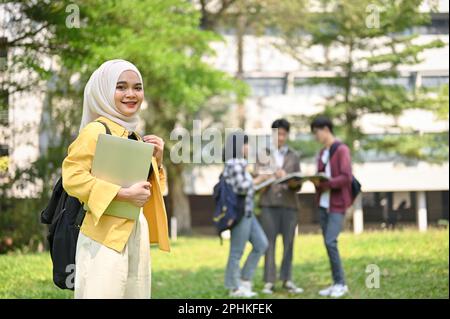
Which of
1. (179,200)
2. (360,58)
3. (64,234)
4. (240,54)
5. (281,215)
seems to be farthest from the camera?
(240,54)

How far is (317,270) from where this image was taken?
7352mm

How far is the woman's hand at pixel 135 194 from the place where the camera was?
2322 millimetres

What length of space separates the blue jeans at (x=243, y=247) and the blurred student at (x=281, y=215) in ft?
0.84

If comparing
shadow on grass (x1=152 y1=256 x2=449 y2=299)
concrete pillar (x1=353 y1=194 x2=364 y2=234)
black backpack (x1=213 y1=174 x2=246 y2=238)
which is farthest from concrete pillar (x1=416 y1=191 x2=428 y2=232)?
black backpack (x1=213 y1=174 x2=246 y2=238)

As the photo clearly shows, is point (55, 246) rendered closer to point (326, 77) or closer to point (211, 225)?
point (326, 77)

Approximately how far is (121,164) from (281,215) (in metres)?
3.67

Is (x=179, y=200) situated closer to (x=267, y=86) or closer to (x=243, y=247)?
(x=267, y=86)

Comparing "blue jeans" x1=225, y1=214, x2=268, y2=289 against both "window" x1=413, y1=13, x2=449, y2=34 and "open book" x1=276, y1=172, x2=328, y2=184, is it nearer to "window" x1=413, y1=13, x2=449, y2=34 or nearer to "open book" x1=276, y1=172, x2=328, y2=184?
"open book" x1=276, y1=172, x2=328, y2=184

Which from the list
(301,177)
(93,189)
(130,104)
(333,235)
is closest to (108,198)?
(93,189)

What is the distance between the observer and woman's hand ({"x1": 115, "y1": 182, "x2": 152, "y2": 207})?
2322 millimetres

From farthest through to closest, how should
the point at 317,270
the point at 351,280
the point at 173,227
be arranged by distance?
the point at 173,227
the point at 317,270
the point at 351,280

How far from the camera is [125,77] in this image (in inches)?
95.3
